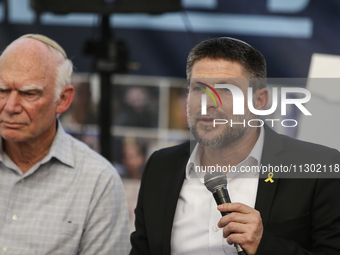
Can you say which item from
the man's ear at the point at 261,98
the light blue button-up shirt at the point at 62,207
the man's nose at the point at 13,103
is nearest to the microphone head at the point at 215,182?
the man's ear at the point at 261,98

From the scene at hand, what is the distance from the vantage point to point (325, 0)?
94.6 inches

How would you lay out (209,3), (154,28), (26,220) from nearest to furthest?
(26,220) → (209,3) → (154,28)

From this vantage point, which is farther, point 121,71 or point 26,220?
point 121,71

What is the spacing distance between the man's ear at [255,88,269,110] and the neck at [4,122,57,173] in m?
1.02

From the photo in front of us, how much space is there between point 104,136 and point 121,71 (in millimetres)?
430

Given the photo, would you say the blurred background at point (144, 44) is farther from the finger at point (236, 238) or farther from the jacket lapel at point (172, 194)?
the finger at point (236, 238)

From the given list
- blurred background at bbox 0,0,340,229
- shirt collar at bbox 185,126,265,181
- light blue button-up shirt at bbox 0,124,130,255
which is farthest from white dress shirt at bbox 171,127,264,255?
blurred background at bbox 0,0,340,229

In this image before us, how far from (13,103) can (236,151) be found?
0.97m

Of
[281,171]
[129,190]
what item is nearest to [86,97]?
[129,190]

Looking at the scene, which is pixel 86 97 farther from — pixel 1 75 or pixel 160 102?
pixel 1 75

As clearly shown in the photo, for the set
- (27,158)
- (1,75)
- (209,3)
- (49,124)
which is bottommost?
(27,158)

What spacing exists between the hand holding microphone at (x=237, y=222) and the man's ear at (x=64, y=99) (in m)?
0.99

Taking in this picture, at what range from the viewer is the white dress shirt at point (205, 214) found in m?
1.50

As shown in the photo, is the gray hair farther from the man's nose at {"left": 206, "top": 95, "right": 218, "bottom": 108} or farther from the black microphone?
the black microphone
